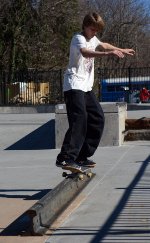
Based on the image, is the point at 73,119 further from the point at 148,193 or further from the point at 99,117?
the point at 148,193

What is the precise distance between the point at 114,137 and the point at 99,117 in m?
5.40

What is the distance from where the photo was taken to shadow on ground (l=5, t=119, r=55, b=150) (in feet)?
47.4

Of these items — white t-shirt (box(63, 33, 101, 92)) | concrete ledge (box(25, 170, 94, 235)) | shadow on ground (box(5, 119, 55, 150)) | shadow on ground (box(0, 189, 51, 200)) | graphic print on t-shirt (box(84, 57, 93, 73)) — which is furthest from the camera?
shadow on ground (box(5, 119, 55, 150))

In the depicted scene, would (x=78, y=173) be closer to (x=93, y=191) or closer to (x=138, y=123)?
(x=93, y=191)

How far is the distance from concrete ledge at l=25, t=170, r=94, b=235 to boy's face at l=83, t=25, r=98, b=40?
5.36ft

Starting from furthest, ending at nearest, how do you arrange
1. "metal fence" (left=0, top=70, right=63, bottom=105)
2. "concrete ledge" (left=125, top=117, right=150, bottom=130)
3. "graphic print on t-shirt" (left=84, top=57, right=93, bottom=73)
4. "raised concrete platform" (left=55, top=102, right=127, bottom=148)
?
"metal fence" (left=0, top=70, right=63, bottom=105)
"concrete ledge" (left=125, top=117, right=150, bottom=130)
"raised concrete platform" (left=55, top=102, right=127, bottom=148)
"graphic print on t-shirt" (left=84, top=57, right=93, bottom=73)

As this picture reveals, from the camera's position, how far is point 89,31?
7.71 metres

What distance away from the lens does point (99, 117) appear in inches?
316

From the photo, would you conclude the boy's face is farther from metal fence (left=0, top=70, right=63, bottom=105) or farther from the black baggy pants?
metal fence (left=0, top=70, right=63, bottom=105)

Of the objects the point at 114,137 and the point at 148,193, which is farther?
the point at 114,137

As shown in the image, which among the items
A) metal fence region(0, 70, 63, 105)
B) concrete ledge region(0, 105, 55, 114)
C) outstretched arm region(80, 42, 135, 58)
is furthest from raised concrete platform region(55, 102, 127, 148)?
metal fence region(0, 70, 63, 105)

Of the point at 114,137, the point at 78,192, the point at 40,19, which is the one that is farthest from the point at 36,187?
the point at 40,19

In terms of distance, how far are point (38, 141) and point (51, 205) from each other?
27.6 feet

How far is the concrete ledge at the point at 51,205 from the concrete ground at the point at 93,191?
124 millimetres
